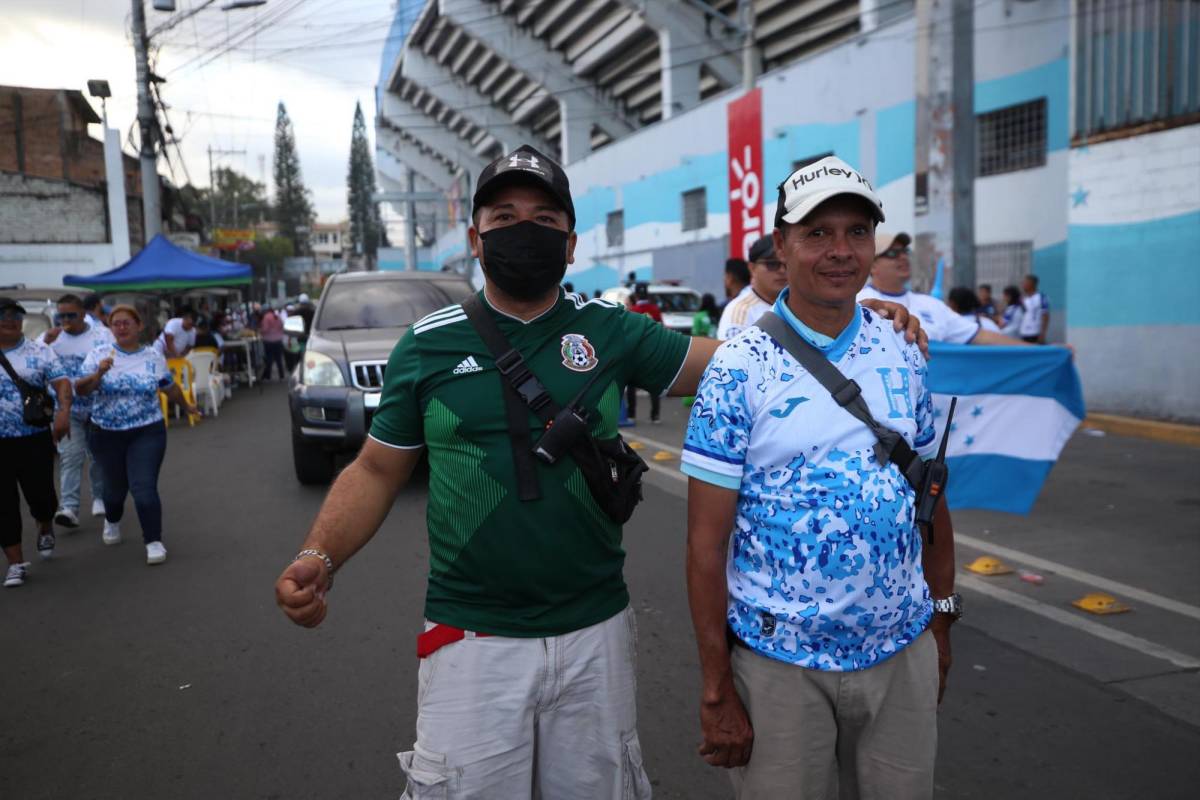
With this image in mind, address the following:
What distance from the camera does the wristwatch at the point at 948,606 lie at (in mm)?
2314

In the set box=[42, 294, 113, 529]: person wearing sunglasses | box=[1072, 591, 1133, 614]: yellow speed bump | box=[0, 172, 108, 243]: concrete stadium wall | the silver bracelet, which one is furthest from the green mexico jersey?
box=[0, 172, 108, 243]: concrete stadium wall

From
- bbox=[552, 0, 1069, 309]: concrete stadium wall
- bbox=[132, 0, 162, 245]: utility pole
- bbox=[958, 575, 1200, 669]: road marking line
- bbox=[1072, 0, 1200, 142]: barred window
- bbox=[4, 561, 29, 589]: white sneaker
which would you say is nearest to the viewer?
bbox=[958, 575, 1200, 669]: road marking line

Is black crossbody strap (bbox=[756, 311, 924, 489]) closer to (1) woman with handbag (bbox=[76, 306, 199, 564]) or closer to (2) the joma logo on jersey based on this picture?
(2) the joma logo on jersey

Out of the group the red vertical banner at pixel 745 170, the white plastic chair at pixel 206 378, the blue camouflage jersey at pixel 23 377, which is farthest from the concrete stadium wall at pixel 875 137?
the blue camouflage jersey at pixel 23 377

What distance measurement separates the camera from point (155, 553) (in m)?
6.71

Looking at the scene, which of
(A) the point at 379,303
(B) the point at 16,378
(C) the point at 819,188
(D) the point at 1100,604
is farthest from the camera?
(A) the point at 379,303

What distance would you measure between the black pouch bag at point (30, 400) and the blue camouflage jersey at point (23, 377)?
0.02 meters

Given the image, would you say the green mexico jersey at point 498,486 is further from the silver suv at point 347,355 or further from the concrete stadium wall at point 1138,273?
the concrete stadium wall at point 1138,273

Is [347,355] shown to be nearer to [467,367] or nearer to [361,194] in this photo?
[467,367]

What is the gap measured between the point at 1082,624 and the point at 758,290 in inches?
94.9

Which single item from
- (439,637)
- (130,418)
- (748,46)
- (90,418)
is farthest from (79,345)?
(748,46)

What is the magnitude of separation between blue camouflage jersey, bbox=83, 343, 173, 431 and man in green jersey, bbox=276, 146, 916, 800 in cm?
519

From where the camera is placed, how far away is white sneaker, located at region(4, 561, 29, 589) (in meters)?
6.30

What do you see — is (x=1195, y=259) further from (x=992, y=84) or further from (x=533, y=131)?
(x=533, y=131)
